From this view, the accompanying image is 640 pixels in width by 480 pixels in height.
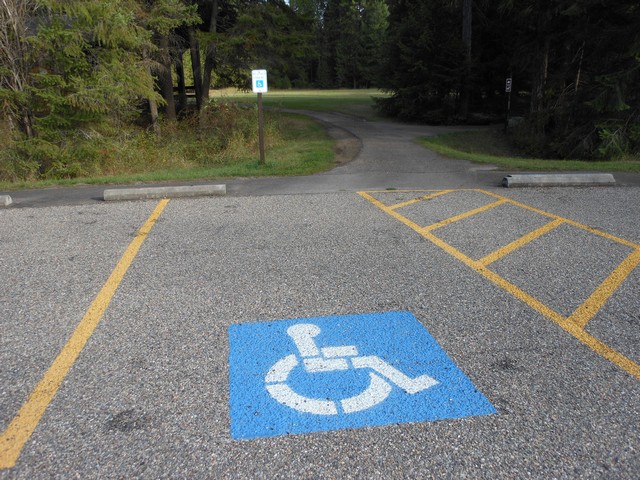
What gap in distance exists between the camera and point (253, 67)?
60.7 ft

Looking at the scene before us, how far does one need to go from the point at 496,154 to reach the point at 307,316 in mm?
16219

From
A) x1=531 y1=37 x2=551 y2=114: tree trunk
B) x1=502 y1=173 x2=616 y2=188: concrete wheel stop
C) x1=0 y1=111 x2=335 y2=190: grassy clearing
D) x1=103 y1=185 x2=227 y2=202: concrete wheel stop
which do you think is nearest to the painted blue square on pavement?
x1=103 y1=185 x2=227 y2=202: concrete wheel stop

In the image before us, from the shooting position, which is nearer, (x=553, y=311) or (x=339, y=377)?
(x=339, y=377)

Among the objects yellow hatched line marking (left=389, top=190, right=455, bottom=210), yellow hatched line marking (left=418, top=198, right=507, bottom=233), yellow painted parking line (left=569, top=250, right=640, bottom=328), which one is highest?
yellow hatched line marking (left=389, top=190, right=455, bottom=210)

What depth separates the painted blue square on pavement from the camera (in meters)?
2.70

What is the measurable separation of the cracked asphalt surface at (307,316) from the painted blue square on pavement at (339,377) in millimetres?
93

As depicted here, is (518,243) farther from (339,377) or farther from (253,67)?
(253,67)

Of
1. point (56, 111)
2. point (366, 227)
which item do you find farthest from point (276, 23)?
point (366, 227)

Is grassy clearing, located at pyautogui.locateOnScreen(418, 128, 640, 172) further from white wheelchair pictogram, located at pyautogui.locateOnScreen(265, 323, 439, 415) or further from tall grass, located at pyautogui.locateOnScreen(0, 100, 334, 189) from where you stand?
white wheelchair pictogram, located at pyautogui.locateOnScreen(265, 323, 439, 415)

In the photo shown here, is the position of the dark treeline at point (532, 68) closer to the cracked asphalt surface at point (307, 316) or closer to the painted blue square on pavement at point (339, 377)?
the cracked asphalt surface at point (307, 316)

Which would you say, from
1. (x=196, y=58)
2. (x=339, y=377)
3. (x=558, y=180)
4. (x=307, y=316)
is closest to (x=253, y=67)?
(x=196, y=58)

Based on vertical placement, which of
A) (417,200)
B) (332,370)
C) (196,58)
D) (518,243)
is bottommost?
(332,370)

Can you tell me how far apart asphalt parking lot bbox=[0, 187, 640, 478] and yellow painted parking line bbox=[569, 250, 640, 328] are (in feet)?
0.07

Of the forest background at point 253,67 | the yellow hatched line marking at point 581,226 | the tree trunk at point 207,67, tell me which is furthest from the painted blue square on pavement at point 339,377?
the tree trunk at point 207,67
